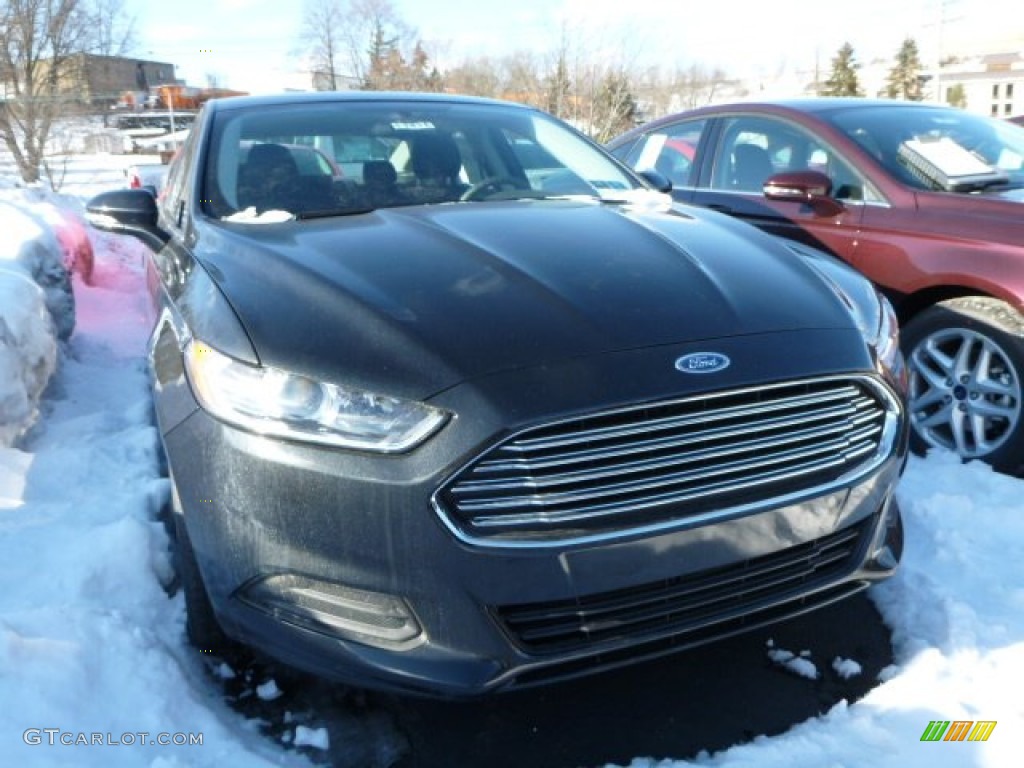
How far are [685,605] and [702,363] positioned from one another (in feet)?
1.80

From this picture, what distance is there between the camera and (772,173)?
4.74 metres

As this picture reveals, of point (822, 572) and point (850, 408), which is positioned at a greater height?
point (850, 408)

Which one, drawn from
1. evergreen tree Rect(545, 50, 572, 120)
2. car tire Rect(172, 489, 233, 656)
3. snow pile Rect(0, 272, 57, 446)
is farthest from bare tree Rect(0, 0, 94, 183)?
car tire Rect(172, 489, 233, 656)

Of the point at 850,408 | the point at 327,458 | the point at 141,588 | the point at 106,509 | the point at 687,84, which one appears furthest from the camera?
the point at 687,84

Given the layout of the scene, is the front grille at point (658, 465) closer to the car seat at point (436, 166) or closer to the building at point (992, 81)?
the car seat at point (436, 166)

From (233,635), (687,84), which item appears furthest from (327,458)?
(687,84)

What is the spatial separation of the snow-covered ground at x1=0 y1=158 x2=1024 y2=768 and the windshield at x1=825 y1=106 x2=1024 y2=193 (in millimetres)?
1306

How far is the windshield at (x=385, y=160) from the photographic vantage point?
314cm

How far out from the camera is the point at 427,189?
331cm

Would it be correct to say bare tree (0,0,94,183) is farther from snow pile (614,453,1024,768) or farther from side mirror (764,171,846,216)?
snow pile (614,453,1024,768)

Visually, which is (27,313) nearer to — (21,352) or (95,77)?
(21,352)

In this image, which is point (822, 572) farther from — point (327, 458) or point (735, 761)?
point (327, 458)

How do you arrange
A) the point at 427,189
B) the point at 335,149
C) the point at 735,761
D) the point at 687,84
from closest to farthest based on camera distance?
the point at 735,761, the point at 427,189, the point at 335,149, the point at 687,84

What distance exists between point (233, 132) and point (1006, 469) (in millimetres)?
3266
